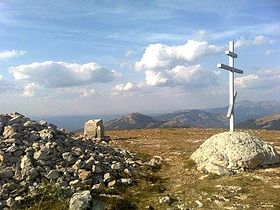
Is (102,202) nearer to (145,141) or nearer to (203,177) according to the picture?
(203,177)

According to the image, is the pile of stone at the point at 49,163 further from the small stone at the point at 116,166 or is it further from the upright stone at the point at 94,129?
the upright stone at the point at 94,129

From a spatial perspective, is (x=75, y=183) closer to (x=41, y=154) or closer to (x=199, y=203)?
(x=41, y=154)

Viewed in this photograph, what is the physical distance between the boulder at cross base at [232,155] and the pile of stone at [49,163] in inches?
161

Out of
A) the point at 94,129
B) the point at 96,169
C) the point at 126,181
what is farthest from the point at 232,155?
the point at 94,129

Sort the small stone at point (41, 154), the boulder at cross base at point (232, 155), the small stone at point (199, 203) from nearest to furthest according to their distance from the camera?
1. the small stone at point (199, 203)
2. the small stone at point (41, 154)
3. the boulder at cross base at point (232, 155)

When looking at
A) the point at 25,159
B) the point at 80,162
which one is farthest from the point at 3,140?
the point at 80,162

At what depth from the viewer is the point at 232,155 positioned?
22359 mm

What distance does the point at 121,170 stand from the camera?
2164cm

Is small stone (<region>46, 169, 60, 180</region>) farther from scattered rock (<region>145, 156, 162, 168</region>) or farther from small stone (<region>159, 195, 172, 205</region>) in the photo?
scattered rock (<region>145, 156, 162, 168</region>)

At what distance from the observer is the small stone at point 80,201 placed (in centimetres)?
1545

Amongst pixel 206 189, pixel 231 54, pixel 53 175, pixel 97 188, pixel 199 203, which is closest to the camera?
pixel 199 203

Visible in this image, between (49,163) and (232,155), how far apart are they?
32.2 feet

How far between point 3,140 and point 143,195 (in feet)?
28.7

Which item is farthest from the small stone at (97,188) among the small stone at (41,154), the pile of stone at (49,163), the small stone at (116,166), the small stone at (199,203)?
the small stone at (199,203)
